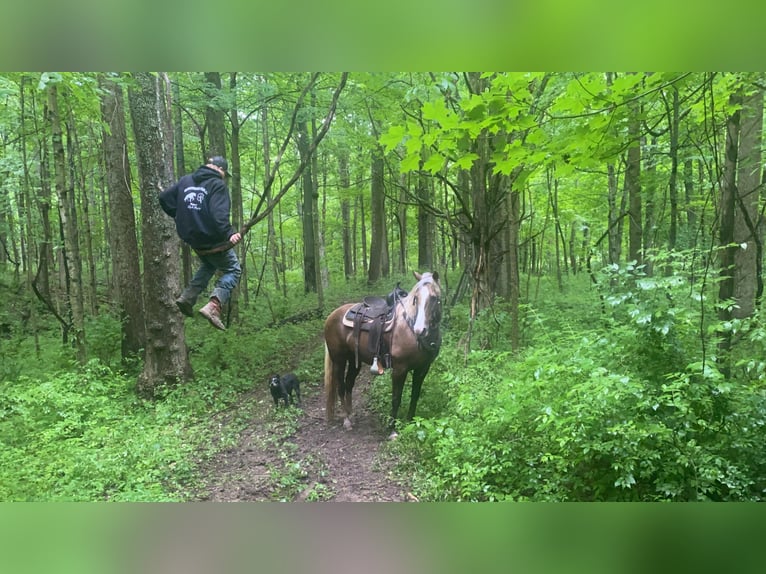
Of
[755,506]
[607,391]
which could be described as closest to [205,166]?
[607,391]

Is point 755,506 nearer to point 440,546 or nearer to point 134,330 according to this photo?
point 440,546

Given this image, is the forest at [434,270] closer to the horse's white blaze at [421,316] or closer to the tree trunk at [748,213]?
the tree trunk at [748,213]

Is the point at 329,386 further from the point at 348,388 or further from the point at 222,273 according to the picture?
the point at 222,273

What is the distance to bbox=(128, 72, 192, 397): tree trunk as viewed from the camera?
2.32 metres

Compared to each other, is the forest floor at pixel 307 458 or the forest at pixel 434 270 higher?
the forest at pixel 434 270

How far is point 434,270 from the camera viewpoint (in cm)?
236

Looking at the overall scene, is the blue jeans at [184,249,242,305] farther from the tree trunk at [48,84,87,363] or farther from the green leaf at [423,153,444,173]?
the green leaf at [423,153,444,173]

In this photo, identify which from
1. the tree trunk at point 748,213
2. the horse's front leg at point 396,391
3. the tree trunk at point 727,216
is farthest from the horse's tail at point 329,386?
the tree trunk at point 748,213

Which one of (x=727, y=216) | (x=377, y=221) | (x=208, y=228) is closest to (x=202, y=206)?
(x=208, y=228)

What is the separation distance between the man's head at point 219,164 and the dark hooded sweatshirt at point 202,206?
0.03m

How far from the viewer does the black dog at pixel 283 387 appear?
93.5 inches

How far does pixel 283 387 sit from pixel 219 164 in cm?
137
